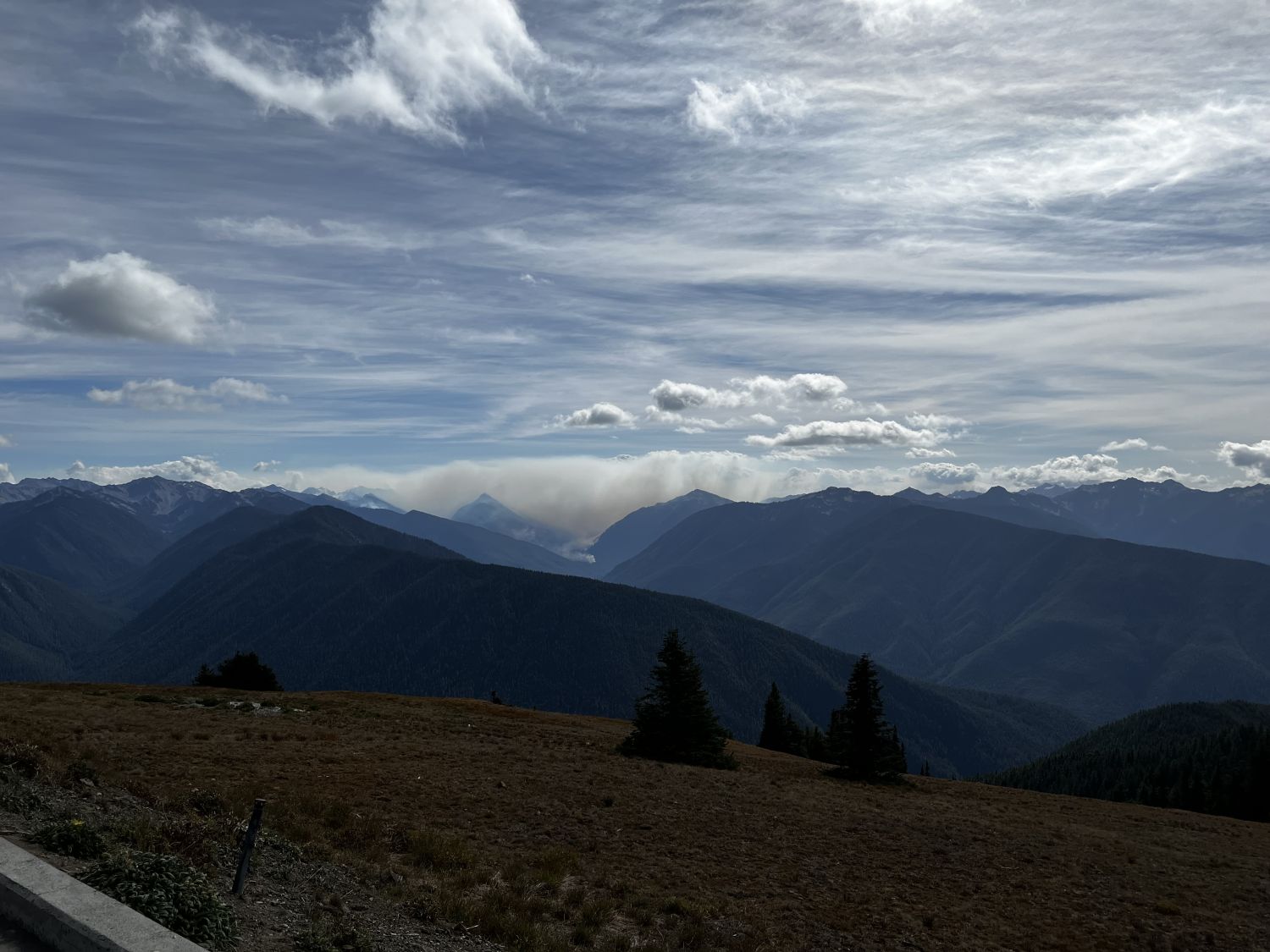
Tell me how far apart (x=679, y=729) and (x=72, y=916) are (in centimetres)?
4007

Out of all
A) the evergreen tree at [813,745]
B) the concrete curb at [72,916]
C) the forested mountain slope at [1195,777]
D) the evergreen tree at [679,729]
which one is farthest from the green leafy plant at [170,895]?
the evergreen tree at [813,745]

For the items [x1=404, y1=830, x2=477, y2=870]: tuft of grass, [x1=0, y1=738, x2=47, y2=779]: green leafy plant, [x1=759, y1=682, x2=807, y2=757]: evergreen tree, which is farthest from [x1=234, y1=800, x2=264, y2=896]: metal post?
[x1=759, y1=682, x2=807, y2=757]: evergreen tree

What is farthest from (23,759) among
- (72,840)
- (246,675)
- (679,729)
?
(246,675)

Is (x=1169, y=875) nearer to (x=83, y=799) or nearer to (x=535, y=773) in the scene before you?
(x=535, y=773)

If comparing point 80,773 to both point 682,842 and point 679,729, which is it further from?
point 679,729

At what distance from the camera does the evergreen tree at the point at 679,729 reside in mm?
44562

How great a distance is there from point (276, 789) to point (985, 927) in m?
21.1

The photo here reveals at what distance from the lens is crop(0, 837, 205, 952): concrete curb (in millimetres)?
7771

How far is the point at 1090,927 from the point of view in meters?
20.8

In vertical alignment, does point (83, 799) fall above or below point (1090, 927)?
above

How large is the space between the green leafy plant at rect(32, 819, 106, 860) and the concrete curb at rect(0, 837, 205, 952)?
10.5 feet

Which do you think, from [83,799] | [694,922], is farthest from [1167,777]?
[83,799]

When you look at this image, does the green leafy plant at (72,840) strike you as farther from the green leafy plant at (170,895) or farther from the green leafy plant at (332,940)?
the green leafy plant at (332,940)

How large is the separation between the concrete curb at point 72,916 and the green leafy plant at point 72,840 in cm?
320
